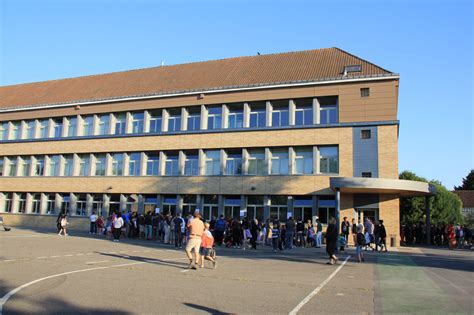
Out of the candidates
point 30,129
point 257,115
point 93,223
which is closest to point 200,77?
point 257,115

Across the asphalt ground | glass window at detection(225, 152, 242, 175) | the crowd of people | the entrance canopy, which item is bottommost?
the asphalt ground

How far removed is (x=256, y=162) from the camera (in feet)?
109

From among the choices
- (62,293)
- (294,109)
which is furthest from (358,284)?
(294,109)

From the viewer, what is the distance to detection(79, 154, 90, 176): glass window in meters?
39.7

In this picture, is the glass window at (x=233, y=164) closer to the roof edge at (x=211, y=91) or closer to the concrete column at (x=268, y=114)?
the concrete column at (x=268, y=114)

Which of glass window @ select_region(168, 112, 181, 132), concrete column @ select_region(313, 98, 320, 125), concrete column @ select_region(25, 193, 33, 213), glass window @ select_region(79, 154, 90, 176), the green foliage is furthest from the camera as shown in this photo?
the green foliage

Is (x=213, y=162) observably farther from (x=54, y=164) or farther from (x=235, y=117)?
(x=54, y=164)

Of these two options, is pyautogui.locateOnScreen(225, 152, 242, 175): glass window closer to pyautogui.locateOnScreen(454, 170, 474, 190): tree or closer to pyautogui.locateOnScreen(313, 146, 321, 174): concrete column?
pyautogui.locateOnScreen(313, 146, 321, 174): concrete column

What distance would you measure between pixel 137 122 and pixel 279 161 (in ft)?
45.3

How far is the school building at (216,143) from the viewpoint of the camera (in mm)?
29766

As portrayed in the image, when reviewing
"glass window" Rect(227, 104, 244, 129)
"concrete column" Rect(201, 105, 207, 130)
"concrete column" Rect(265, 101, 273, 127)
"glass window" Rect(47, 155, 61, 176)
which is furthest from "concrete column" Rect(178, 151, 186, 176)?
"glass window" Rect(47, 155, 61, 176)

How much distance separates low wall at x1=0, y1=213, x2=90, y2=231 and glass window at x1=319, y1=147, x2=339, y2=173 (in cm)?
2085

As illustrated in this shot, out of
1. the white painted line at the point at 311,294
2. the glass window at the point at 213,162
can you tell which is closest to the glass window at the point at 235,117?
the glass window at the point at 213,162

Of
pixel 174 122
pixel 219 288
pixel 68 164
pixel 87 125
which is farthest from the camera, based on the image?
pixel 68 164
